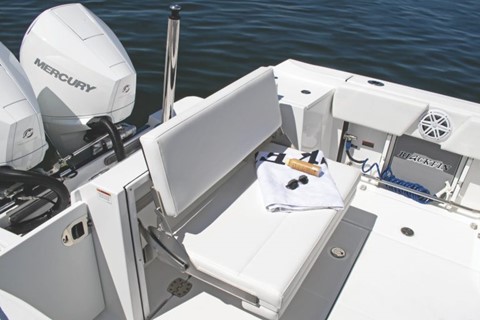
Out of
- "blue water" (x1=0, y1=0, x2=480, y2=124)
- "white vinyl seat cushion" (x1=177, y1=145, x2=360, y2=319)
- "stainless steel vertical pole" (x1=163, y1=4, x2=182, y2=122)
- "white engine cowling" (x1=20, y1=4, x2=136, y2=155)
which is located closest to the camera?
"white vinyl seat cushion" (x1=177, y1=145, x2=360, y2=319)

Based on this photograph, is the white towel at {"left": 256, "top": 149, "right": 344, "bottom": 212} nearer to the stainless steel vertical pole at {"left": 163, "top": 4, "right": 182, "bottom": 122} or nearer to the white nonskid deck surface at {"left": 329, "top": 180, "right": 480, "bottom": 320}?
the white nonskid deck surface at {"left": 329, "top": 180, "right": 480, "bottom": 320}

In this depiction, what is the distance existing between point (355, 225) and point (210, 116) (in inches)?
45.0

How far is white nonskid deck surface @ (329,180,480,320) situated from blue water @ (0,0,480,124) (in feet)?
9.21

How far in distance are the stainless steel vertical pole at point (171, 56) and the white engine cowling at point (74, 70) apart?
0.30 m

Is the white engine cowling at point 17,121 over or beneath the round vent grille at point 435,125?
over

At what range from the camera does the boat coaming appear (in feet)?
5.52

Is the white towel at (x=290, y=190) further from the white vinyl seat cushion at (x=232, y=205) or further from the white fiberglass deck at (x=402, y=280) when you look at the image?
the white fiberglass deck at (x=402, y=280)

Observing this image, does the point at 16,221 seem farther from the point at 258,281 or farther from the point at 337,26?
the point at 337,26

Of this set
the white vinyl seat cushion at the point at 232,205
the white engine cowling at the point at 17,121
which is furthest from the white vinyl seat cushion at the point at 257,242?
the white engine cowling at the point at 17,121

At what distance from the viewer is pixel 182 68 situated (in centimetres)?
545

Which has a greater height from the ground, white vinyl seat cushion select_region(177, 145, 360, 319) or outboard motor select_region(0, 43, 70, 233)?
outboard motor select_region(0, 43, 70, 233)

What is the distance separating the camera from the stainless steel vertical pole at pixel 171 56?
71.9 inches

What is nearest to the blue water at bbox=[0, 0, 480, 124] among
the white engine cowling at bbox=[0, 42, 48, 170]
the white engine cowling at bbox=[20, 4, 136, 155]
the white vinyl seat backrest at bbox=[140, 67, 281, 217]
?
the white engine cowling at bbox=[20, 4, 136, 155]

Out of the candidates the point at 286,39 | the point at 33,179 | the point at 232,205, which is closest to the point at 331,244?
the point at 232,205
